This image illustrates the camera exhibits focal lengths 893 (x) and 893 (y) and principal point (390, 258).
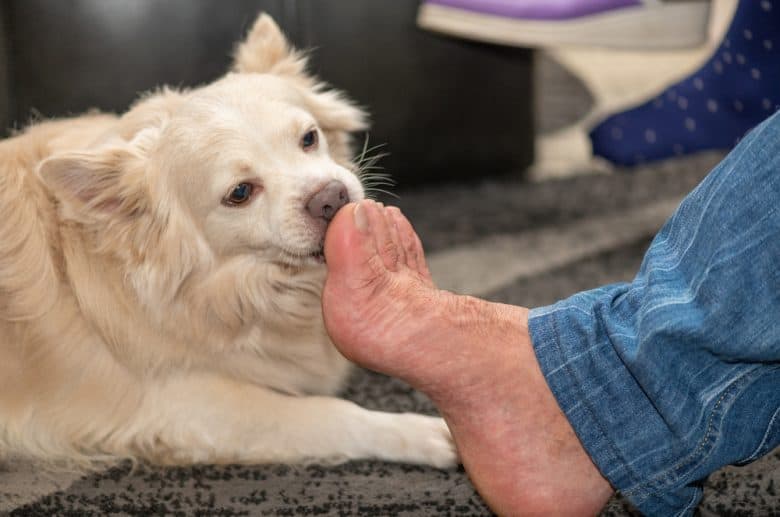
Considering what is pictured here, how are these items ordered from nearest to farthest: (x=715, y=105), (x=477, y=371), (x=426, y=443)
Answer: (x=477, y=371) → (x=426, y=443) → (x=715, y=105)

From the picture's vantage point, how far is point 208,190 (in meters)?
1.50

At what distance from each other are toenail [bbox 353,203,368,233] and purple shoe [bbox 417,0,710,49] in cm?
135

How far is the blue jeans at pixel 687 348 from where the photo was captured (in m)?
1.04

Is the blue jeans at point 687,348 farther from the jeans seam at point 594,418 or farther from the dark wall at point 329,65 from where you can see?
the dark wall at point 329,65

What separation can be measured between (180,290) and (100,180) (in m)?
0.24

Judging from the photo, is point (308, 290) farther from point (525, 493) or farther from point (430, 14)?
point (430, 14)

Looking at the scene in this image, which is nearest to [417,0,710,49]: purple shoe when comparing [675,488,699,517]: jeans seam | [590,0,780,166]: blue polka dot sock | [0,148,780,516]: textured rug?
[590,0,780,166]: blue polka dot sock

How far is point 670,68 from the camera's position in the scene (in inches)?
151

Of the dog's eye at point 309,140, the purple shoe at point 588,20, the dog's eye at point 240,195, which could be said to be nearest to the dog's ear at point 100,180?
the dog's eye at point 240,195

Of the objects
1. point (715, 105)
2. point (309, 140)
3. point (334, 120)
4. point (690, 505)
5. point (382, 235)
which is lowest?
point (690, 505)

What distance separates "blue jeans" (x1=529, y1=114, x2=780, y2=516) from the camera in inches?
41.1

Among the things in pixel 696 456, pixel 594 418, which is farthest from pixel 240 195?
pixel 696 456

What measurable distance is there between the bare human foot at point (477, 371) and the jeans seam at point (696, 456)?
0.07 m

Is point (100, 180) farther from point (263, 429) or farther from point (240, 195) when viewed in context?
point (263, 429)
